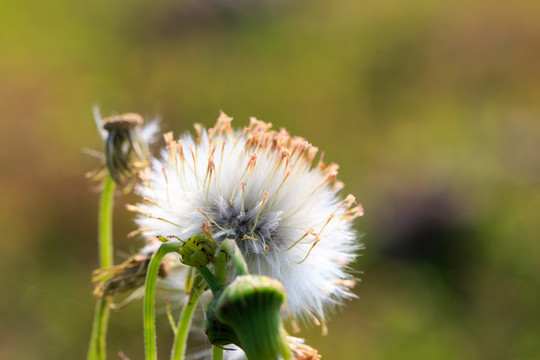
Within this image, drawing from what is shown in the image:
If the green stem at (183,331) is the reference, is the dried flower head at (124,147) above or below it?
Result: above

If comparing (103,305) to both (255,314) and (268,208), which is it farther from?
A: (255,314)

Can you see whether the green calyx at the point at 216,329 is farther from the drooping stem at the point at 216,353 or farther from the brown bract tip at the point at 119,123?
the brown bract tip at the point at 119,123

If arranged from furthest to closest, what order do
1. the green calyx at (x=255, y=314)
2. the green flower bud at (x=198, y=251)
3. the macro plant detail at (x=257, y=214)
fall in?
the macro plant detail at (x=257, y=214) < the green flower bud at (x=198, y=251) < the green calyx at (x=255, y=314)

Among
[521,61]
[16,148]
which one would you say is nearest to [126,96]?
[16,148]

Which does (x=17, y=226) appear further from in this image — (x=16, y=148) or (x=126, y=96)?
(x=126, y=96)

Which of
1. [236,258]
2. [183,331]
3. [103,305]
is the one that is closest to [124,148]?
[103,305]

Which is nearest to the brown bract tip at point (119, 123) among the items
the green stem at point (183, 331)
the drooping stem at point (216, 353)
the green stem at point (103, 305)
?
the green stem at point (103, 305)

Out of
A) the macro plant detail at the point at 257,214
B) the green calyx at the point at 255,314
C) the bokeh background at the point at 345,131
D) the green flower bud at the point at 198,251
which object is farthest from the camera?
the bokeh background at the point at 345,131

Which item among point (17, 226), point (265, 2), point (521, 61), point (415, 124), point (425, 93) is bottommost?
point (17, 226)
